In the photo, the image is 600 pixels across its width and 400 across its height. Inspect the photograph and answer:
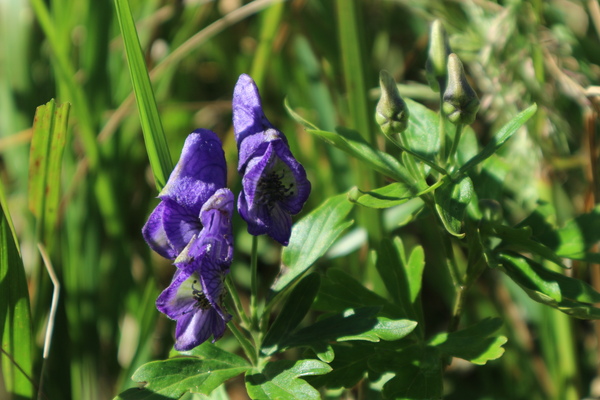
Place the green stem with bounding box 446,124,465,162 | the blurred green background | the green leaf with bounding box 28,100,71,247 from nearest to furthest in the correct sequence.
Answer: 1. the green stem with bounding box 446,124,465,162
2. the green leaf with bounding box 28,100,71,247
3. the blurred green background

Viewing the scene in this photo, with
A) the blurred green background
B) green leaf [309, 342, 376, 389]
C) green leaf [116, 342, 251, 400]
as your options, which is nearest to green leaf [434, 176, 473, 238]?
green leaf [309, 342, 376, 389]

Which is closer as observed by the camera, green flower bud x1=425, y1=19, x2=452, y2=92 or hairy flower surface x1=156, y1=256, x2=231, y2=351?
hairy flower surface x1=156, y1=256, x2=231, y2=351

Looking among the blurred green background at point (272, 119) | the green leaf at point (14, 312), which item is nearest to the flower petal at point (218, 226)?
the green leaf at point (14, 312)

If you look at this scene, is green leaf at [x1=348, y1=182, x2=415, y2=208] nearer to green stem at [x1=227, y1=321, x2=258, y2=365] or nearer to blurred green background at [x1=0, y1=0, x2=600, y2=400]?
green stem at [x1=227, y1=321, x2=258, y2=365]

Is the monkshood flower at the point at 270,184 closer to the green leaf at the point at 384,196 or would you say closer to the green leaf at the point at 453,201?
the green leaf at the point at 384,196

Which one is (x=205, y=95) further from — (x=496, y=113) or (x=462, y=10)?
(x=496, y=113)

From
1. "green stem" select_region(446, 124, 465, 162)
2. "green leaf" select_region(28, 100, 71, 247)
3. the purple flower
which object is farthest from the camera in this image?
"green leaf" select_region(28, 100, 71, 247)

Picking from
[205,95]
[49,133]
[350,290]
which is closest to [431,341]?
[350,290]
